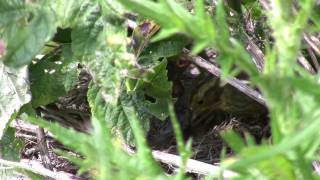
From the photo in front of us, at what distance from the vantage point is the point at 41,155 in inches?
61.0

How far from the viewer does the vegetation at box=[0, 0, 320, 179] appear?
1.79ft

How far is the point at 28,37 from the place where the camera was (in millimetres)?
1144

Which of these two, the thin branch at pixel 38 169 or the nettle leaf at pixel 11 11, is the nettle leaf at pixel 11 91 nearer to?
the thin branch at pixel 38 169

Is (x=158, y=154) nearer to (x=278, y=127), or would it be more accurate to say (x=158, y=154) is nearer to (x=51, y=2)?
(x=51, y=2)

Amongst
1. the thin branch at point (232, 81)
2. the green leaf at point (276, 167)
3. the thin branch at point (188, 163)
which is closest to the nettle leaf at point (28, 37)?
the thin branch at point (188, 163)

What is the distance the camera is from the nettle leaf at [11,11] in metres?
1.18

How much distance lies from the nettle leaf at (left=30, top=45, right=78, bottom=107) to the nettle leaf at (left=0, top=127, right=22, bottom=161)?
0.34 ft

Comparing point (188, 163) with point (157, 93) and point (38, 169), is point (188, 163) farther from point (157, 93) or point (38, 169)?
point (38, 169)

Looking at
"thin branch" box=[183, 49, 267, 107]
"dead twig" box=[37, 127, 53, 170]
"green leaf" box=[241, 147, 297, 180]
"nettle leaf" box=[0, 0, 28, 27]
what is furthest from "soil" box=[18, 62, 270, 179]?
"green leaf" box=[241, 147, 297, 180]

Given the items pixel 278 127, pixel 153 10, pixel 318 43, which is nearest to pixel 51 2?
pixel 318 43

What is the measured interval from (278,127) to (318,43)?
0.68m

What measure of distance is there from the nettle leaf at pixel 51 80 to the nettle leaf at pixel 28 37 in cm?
29

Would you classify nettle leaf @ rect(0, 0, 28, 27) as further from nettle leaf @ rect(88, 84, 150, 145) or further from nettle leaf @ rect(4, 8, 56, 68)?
nettle leaf @ rect(88, 84, 150, 145)

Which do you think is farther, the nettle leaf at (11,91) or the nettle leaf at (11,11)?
the nettle leaf at (11,91)
